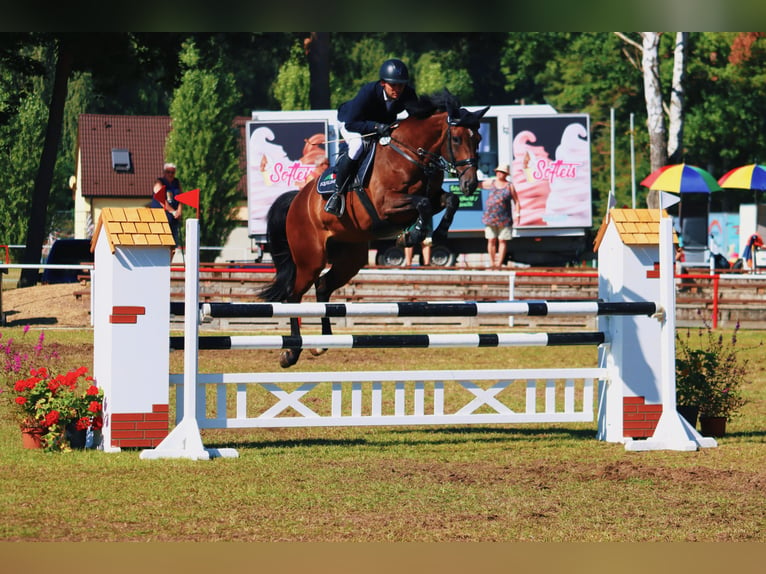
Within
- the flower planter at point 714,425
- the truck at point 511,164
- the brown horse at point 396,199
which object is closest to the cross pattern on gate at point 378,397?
the brown horse at point 396,199

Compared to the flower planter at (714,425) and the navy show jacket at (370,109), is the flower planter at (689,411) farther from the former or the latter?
the navy show jacket at (370,109)

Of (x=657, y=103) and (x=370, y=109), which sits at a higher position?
(x=657, y=103)

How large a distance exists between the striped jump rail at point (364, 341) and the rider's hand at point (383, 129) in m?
1.57

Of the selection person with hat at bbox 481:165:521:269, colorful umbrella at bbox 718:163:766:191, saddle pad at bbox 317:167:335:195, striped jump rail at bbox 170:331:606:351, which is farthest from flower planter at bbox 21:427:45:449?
colorful umbrella at bbox 718:163:766:191

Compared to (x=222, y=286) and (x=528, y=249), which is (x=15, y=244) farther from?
(x=528, y=249)

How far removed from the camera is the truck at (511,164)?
2105cm

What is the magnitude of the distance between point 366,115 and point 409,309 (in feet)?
5.56

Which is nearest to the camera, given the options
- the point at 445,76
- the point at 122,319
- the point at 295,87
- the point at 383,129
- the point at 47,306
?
the point at 122,319

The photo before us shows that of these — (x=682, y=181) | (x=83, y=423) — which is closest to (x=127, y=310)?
(x=83, y=423)

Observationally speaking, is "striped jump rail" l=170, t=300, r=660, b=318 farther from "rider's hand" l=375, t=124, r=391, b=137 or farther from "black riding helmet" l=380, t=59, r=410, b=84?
"black riding helmet" l=380, t=59, r=410, b=84

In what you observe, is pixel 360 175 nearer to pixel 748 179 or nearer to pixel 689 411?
pixel 689 411

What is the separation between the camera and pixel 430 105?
25.0ft

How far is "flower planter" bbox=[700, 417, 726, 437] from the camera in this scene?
25.5ft

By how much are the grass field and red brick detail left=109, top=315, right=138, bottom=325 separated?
770mm
